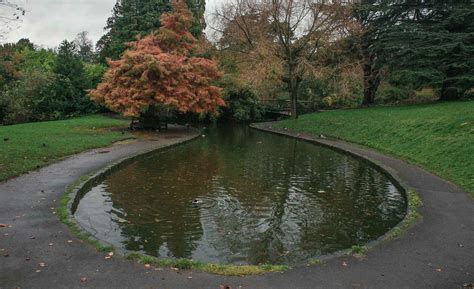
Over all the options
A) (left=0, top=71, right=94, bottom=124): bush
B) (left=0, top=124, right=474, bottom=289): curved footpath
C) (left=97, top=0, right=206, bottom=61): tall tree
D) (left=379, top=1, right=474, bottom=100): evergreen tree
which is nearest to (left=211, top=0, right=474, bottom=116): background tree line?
(left=379, top=1, right=474, bottom=100): evergreen tree

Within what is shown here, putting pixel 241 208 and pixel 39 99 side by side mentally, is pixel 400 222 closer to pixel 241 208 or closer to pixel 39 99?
pixel 241 208

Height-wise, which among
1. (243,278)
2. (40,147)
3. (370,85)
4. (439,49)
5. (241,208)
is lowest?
(241,208)

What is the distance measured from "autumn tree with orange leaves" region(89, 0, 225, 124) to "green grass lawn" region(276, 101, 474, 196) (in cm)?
785

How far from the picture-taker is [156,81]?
2311 cm

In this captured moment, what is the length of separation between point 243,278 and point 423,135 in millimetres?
13767

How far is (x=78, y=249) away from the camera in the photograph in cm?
633

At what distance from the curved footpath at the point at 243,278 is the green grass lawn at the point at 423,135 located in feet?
11.8

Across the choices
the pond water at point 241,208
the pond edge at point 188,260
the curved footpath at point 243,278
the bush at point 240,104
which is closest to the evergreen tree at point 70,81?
the bush at point 240,104

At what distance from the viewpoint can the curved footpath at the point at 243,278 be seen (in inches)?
207

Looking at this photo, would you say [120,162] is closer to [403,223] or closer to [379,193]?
[379,193]

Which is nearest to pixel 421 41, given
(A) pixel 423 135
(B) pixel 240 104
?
(A) pixel 423 135

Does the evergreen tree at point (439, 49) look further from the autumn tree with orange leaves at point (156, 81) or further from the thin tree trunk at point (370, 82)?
the autumn tree with orange leaves at point (156, 81)

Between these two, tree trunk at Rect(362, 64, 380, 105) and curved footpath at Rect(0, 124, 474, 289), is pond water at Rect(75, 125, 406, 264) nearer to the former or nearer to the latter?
curved footpath at Rect(0, 124, 474, 289)

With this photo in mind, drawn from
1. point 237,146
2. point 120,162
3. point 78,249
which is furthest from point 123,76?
point 78,249
